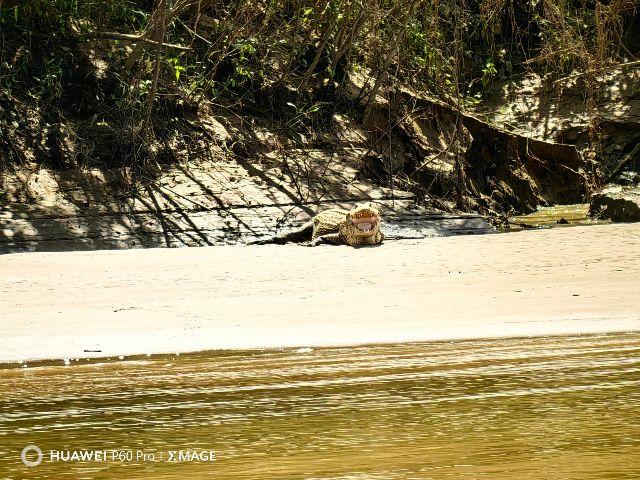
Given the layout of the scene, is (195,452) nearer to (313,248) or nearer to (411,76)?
(313,248)

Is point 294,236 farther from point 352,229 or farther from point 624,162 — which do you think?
point 624,162

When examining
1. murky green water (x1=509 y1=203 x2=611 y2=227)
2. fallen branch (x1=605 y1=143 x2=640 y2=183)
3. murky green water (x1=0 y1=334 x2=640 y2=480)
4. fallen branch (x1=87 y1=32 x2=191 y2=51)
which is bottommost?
murky green water (x1=0 y1=334 x2=640 y2=480)

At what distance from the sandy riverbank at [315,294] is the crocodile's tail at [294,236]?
3.92 feet

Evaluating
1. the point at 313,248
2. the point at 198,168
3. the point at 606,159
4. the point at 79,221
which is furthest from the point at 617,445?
the point at 606,159

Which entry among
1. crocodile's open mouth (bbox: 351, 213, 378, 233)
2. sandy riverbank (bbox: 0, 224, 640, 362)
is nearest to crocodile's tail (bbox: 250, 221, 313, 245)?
crocodile's open mouth (bbox: 351, 213, 378, 233)

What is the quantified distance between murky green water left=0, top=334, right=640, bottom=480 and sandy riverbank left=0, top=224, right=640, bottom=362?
0.52m

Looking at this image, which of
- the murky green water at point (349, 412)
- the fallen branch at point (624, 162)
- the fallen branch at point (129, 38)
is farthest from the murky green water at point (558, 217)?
the murky green water at point (349, 412)

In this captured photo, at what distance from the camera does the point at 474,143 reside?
47.7ft

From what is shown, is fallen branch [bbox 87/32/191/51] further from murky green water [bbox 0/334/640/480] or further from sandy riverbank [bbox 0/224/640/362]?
murky green water [bbox 0/334/640/480]

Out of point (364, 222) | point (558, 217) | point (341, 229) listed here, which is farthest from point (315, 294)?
point (558, 217)

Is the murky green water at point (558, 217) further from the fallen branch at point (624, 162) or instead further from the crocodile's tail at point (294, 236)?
the crocodile's tail at point (294, 236)

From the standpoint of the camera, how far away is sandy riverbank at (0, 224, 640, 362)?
5992 mm

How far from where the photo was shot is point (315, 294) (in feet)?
24.5

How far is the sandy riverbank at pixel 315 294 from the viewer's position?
5992 millimetres
